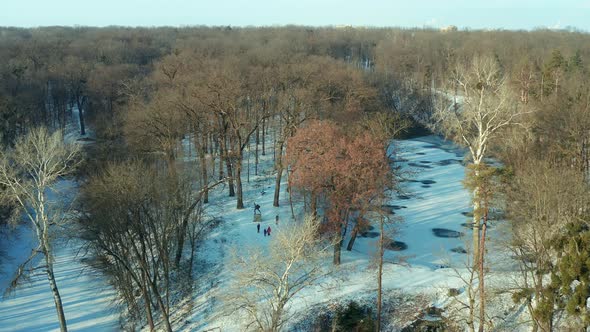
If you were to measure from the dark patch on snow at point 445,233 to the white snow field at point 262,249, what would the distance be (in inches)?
3.3

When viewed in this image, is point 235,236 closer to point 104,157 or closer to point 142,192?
point 142,192

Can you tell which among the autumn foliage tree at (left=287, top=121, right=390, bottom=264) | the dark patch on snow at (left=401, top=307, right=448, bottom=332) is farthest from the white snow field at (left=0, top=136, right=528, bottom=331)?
the autumn foliage tree at (left=287, top=121, right=390, bottom=264)

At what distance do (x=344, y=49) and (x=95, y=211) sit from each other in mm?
116121

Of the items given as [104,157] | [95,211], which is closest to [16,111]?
[104,157]

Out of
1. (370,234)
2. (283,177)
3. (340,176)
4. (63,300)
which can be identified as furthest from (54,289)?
(283,177)

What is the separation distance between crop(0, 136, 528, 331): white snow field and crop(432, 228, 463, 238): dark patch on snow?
Result: 0.08 meters

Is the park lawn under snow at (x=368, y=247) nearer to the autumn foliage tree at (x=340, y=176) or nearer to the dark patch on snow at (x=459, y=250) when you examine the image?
the dark patch on snow at (x=459, y=250)

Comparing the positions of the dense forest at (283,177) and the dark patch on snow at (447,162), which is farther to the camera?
the dark patch on snow at (447,162)

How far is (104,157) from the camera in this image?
144ft

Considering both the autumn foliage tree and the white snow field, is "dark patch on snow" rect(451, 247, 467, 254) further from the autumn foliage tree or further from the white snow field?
the autumn foliage tree

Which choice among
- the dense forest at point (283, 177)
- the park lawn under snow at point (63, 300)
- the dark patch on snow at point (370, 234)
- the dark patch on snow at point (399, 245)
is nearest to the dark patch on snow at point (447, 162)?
the dense forest at point (283, 177)

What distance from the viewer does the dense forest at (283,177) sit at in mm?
21609

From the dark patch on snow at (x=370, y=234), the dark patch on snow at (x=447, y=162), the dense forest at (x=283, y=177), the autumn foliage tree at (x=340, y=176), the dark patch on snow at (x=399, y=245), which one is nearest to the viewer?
the dense forest at (x=283, y=177)

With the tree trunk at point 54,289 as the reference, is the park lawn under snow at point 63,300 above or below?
below
